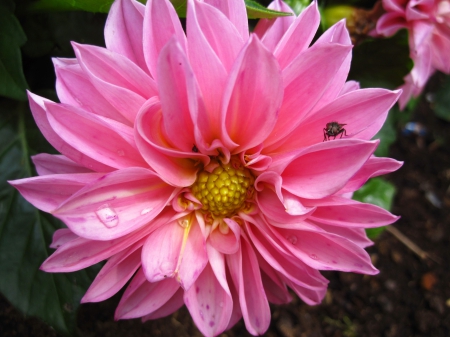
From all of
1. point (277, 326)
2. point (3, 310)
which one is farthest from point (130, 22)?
point (277, 326)

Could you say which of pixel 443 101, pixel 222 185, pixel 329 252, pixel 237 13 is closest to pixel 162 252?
pixel 222 185

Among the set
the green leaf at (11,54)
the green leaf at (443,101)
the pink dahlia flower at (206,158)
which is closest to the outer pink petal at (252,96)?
the pink dahlia flower at (206,158)

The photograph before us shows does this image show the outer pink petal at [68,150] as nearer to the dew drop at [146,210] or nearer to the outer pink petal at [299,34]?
the dew drop at [146,210]

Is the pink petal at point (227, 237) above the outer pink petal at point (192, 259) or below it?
below

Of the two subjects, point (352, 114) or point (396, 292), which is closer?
point (352, 114)

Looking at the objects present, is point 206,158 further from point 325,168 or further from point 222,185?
point 325,168
